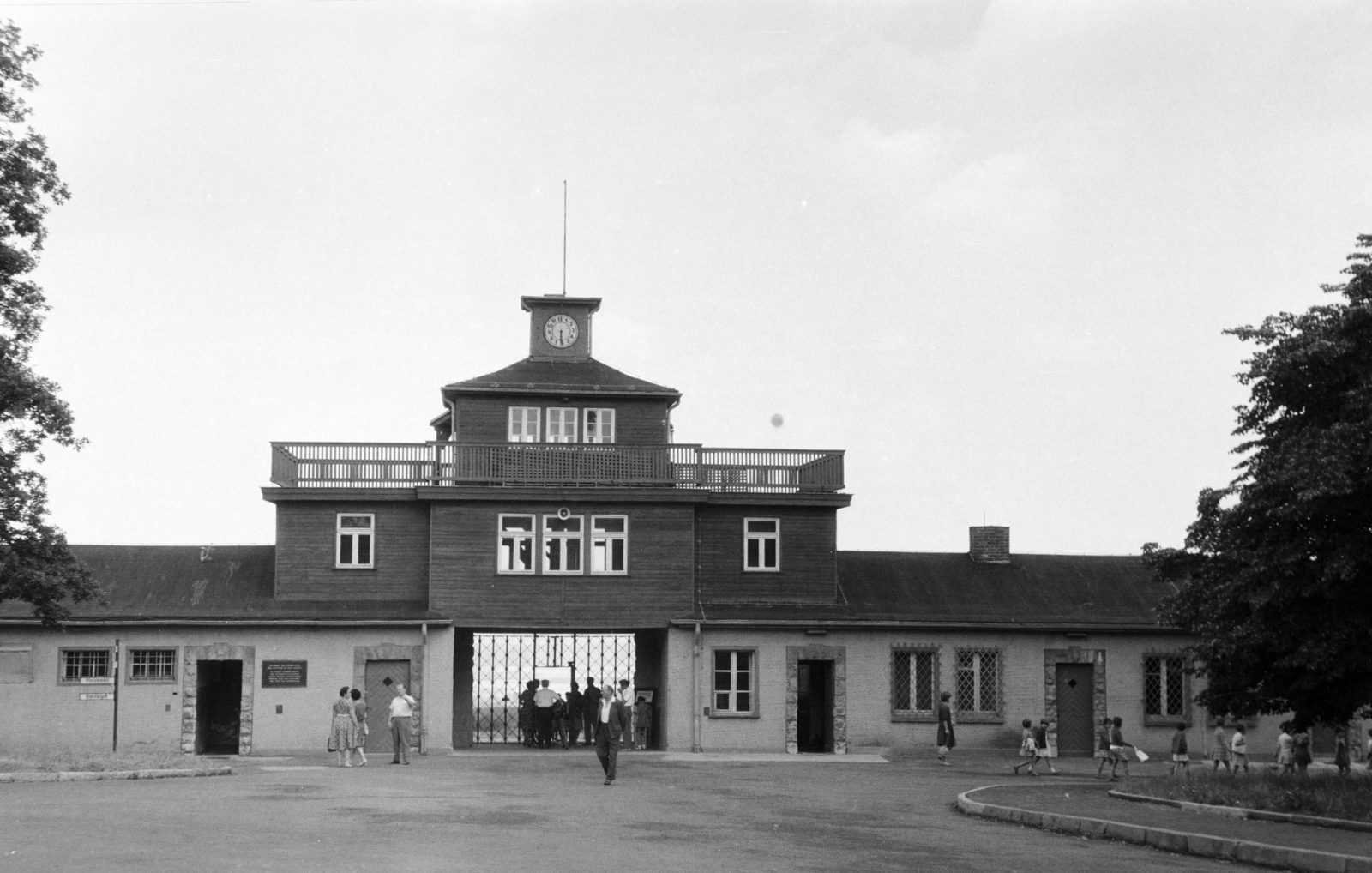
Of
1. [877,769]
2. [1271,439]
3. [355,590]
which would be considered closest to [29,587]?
[355,590]

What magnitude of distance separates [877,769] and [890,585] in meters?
9.01

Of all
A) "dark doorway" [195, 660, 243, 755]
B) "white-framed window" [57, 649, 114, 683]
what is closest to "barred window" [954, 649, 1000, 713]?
"dark doorway" [195, 660, 243, 755]

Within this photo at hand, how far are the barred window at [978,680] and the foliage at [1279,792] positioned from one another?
37.4ft

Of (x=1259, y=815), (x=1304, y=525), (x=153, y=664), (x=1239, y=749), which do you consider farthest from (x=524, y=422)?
(x=1259, y=815)

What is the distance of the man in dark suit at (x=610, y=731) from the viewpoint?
24672 millimetres

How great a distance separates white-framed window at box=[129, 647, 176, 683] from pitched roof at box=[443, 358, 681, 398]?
883cm

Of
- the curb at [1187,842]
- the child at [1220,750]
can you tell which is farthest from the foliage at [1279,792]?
the child at [1220,750]

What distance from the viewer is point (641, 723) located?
121ft

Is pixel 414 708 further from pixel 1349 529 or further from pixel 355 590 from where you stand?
pixel 1349 529

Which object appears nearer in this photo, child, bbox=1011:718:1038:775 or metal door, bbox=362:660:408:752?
child, bbox=1011:718:1038:775

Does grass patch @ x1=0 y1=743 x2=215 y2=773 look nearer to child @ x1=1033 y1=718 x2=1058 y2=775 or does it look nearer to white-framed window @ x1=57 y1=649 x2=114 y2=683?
white-framed window @ x1=57 y1=649 x2=114 y2=683

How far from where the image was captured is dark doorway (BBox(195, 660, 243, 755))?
35844 millimetres

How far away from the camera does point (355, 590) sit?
1435 inches

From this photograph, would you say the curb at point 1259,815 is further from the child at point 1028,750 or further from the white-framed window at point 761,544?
the white-framed window at point 761,544
